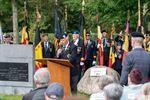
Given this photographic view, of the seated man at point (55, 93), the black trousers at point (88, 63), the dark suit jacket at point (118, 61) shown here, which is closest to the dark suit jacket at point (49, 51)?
the black trousers at point (88, 63)

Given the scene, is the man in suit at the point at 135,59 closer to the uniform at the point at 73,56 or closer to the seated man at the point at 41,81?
the seated man at the point at 41,81

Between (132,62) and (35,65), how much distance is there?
6046mm

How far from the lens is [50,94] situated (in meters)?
6.12

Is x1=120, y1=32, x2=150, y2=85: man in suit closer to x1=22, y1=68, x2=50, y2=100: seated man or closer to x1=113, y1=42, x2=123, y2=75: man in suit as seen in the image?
x1=22, y1=68, x2=50, y2=100: seated man

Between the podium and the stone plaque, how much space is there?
82.3 inches

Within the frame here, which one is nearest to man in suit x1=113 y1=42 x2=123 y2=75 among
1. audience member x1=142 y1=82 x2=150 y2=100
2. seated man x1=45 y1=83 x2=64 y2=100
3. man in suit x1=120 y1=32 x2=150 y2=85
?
man in suit x1=120 y1=32 x2=150 y2=85

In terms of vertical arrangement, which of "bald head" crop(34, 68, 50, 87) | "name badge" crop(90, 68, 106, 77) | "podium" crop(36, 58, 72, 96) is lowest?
"name badge" crop(90, 68, 106, 77)

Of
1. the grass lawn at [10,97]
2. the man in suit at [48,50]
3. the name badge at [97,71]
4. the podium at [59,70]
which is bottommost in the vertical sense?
the grass lawn at [10,97]

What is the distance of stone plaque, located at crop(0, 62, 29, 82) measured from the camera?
14.7 m

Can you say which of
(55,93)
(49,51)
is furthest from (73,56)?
(55,93)

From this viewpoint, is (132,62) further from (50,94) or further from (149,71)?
(50,94)

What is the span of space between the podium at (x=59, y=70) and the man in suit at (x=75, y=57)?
49.4 inches

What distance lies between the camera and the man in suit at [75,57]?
14.2 metres

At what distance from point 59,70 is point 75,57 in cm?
254
